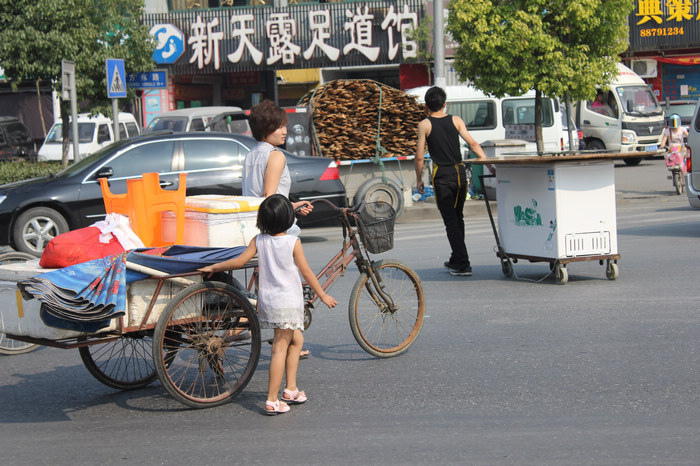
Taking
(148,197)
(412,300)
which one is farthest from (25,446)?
(412,300)

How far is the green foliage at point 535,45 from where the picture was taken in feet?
62.6

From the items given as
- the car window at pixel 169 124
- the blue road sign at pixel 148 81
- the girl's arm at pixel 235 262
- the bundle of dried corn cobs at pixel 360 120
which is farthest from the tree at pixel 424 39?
the girl's arm at pixel 235 262

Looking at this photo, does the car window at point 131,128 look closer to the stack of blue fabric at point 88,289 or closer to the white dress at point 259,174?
the white dress at point 259,174

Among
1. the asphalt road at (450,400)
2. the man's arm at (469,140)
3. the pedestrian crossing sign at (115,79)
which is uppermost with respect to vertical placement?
the pedestrian crossing sign at (115,79)

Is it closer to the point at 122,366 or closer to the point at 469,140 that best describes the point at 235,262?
the point at 122,366

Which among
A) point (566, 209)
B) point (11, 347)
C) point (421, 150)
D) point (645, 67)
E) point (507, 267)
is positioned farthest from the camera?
point (645, 67)

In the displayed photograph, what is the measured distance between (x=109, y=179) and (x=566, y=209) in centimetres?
629

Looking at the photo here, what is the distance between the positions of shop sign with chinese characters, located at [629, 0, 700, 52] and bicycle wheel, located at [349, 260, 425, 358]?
31.5m

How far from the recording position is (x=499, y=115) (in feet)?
70.0

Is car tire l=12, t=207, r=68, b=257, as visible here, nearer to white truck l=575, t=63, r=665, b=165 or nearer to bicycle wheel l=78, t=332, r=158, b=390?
bicycle wheel l=78, t=332, r=158, b=390

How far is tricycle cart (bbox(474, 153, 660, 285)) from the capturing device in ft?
27.8

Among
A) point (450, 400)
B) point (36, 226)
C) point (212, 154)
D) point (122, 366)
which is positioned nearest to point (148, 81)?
point (212, 154)

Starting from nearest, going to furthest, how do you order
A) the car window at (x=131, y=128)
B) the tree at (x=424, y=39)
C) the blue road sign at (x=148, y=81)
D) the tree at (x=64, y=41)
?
1. the tree at (x=64, y=41)
2. the blue road sign at (x=148, y=81)
3. the car window at (x=131, y=128)
4. the tree at (x=424, y=39)

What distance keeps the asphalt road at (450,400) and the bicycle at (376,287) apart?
7.4 inches
